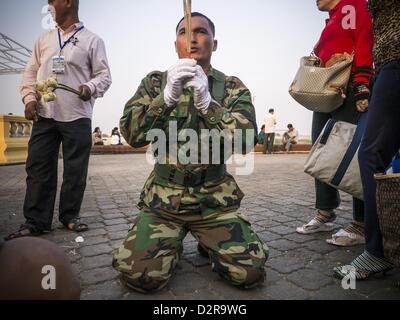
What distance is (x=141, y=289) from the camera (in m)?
1.71

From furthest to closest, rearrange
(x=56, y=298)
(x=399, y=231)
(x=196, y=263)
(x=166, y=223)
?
(x=196, y=263), (x=166, y=223), (x=399, y=231), (x=56, y=298)

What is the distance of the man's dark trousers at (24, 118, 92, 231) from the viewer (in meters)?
2.79

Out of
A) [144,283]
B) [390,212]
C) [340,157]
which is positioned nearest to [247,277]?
[144,283]

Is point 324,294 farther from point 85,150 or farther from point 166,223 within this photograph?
point 85,150

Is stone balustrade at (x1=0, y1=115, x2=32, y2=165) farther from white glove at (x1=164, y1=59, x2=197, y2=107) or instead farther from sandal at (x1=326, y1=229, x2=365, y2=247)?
sandal at (x1=326, y1=229, x2=365, y2=247)

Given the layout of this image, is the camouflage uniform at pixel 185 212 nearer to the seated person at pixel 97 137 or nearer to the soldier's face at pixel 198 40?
the soldier's face at pixel 198 40

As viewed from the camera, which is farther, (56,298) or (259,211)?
(259,211)

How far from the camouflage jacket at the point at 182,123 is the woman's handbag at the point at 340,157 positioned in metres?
0.69

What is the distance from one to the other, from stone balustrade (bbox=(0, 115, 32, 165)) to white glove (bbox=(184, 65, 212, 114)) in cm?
930

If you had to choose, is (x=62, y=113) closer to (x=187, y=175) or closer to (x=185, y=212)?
(x=187, y=175)

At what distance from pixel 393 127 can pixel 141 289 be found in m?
1.71

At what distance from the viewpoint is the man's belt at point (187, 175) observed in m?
2.03

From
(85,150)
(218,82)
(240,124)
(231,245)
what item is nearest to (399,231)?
(231,245)

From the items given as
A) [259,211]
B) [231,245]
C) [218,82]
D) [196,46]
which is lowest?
[259,211]
